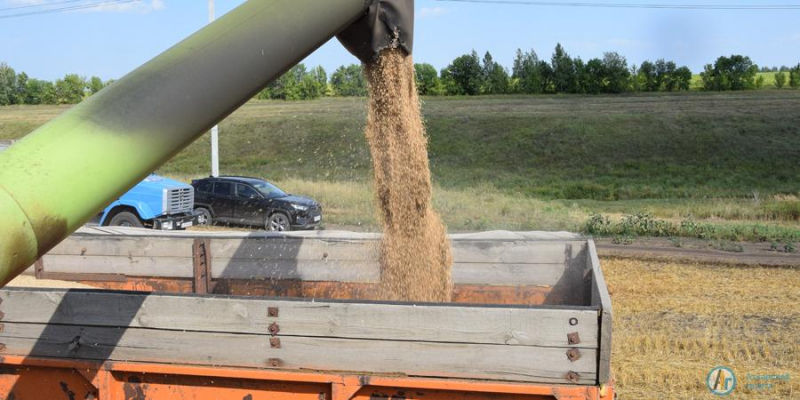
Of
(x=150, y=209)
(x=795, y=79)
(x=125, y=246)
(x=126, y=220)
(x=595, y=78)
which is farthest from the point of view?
(x=595, y=78)

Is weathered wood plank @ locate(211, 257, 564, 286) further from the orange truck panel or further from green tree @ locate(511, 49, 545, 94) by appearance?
green tree @ locate(511, 49, 545, 94)

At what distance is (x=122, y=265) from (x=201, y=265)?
0.66 m

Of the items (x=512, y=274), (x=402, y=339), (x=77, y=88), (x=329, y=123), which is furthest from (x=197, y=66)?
(x=77, y=88)

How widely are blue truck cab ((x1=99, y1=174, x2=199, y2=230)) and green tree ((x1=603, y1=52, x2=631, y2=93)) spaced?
1810 inches

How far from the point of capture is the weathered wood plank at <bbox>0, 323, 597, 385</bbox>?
2.93m

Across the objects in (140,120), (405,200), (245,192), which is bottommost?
(245,192)

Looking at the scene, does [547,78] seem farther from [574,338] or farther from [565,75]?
[574,338]

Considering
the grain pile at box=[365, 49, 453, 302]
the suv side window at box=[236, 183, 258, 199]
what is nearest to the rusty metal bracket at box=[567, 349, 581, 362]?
the grain pile at box=[365, 49, 453, 302]

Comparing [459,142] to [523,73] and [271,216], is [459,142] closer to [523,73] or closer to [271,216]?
[523,73]

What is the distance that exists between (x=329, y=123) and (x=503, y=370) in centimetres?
4339

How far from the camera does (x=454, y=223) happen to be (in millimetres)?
17406

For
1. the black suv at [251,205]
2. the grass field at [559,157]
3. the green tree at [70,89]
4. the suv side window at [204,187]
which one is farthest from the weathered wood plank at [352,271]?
the green tree at [70,89]

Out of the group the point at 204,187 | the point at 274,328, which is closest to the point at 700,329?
the point at 274,328

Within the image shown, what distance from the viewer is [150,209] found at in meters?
15.3
